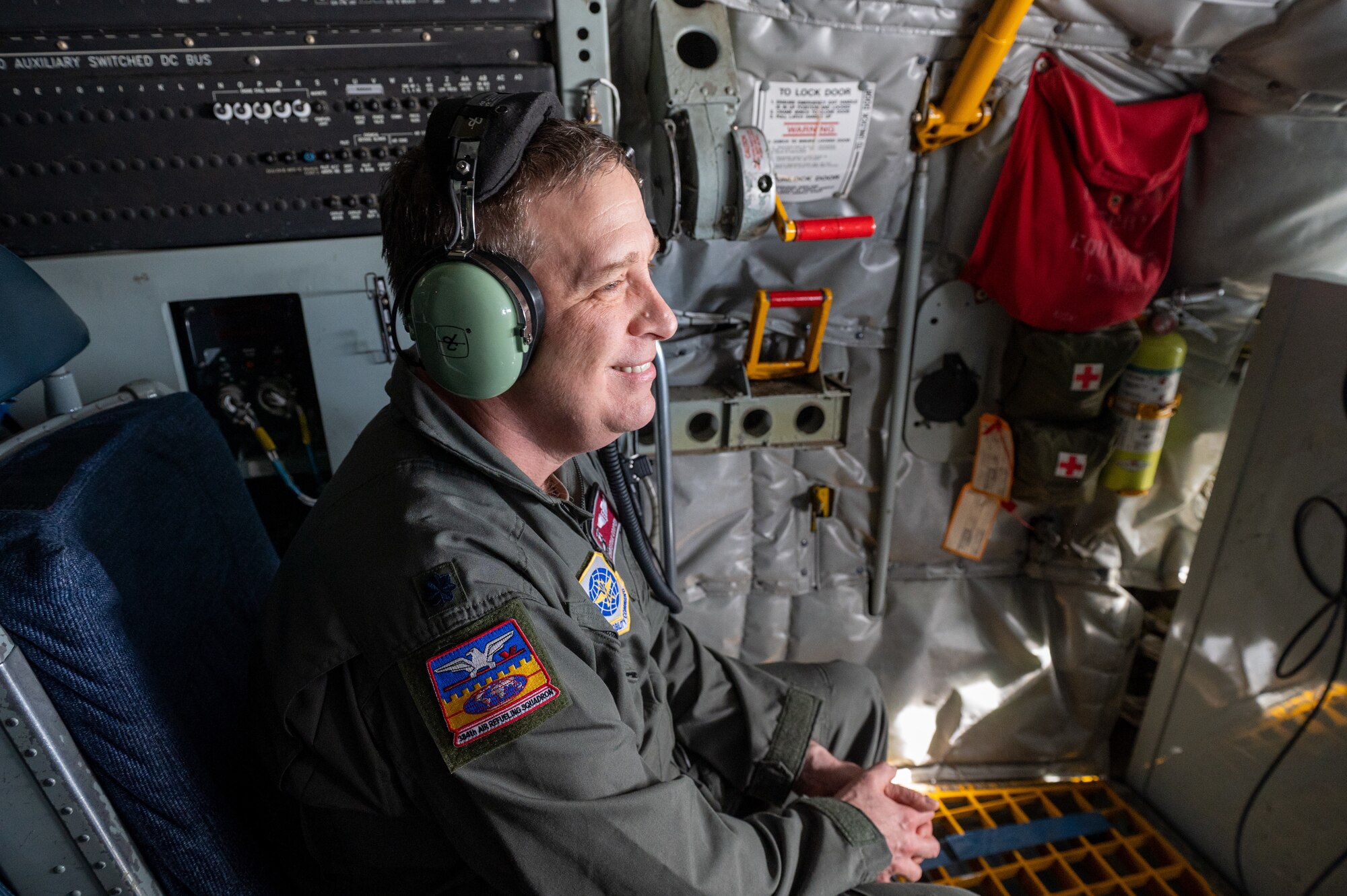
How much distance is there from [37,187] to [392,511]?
0.93 m

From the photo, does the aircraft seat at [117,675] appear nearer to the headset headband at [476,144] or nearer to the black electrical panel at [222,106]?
the black electrical panel at [222,106]

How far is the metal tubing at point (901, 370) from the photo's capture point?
5.83ft

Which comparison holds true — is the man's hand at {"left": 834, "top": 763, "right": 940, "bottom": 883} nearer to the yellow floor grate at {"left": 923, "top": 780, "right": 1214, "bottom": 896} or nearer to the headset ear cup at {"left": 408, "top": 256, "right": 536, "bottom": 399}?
the yellow floor grate at {"left": 923, "top": 780, "right": 1214, "bottom": 896}

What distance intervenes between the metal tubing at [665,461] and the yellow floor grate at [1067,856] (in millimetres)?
971

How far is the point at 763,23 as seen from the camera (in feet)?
5.22

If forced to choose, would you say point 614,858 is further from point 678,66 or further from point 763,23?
point 763,23

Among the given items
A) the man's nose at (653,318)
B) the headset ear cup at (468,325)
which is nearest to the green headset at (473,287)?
the headset ear cup at (468,325)

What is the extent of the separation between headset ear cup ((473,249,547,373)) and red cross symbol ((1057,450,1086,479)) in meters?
1.50

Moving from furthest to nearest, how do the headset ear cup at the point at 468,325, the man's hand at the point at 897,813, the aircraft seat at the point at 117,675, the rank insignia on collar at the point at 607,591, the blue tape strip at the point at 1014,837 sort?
the blue tape strip at the point at 1014,837
the man's hand at the point at 897,813
the rank insignia on collar at the point at 607,591
the headset ear cup at the point at 468,325
the aircraft seat at the point at 117,675

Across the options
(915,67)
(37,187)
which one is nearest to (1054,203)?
(915,67)

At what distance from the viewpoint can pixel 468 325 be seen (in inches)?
33.6

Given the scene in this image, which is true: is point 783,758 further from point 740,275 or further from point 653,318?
point 740,275

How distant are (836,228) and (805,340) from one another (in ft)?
1.34

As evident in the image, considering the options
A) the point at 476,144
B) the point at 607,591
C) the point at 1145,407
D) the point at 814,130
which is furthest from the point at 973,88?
the point at 607,591
